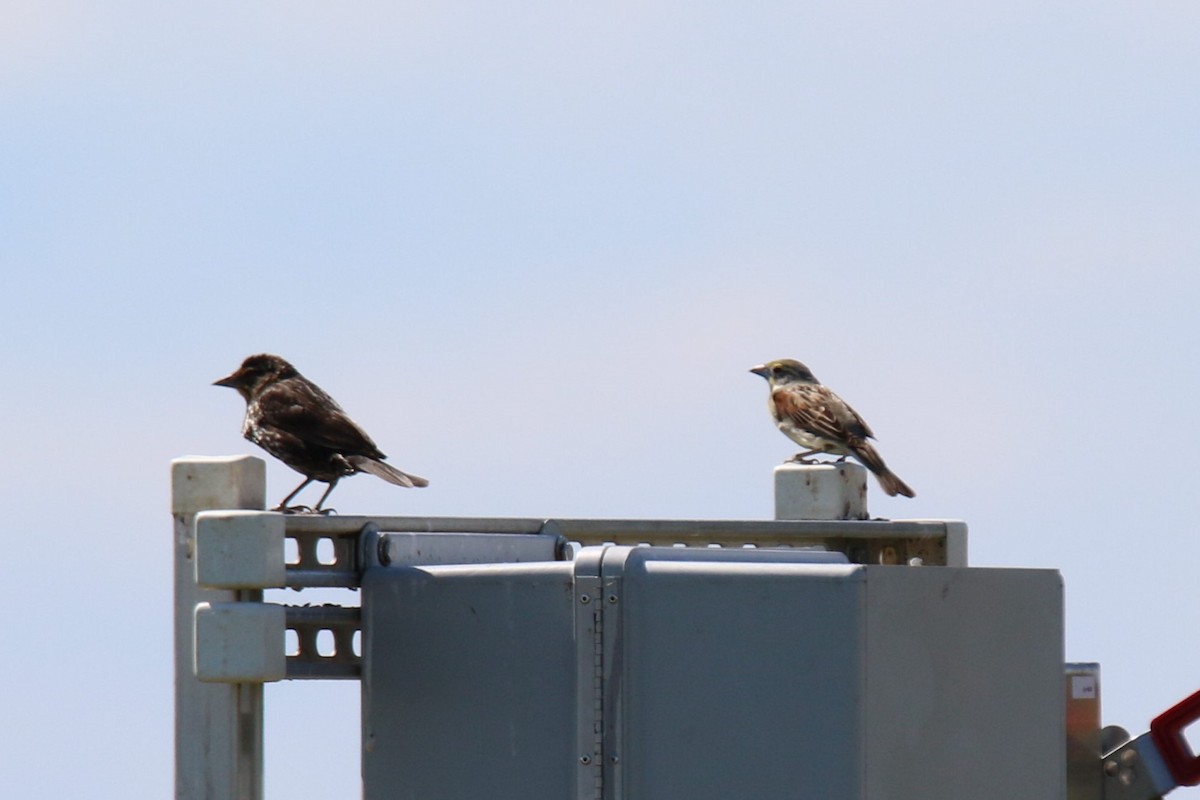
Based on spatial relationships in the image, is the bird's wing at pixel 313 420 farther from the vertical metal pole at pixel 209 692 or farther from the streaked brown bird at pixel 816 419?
the streaked brown bird at pixel 816 419

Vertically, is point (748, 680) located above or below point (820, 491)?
below

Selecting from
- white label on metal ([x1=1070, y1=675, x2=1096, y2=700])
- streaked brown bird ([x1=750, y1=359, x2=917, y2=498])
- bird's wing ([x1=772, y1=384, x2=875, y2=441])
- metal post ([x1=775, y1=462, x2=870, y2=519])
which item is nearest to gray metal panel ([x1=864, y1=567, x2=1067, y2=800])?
white label on metal ([x1=1070, y1=675, x2=1096, y2=700])

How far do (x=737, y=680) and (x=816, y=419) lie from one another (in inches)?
312

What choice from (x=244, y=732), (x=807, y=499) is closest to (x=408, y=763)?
(x=244, y=732)

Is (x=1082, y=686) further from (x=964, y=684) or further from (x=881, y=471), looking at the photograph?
(x=881, y=471)

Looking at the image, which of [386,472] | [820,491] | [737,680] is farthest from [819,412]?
[737,680]

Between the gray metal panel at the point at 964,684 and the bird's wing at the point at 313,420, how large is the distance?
307cm

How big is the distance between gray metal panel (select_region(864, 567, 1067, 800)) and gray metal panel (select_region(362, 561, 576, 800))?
87 centimetres

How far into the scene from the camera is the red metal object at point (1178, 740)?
23.9 ft

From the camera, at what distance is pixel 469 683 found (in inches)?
251

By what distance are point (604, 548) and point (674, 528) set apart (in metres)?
1.73

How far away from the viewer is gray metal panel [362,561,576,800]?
19.9 feet

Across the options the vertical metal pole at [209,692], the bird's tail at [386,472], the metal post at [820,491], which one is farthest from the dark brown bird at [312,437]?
the metal post at [820,491]

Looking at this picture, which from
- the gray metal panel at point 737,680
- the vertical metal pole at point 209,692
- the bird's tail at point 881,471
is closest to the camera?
the gray metal panel at point 737,680
